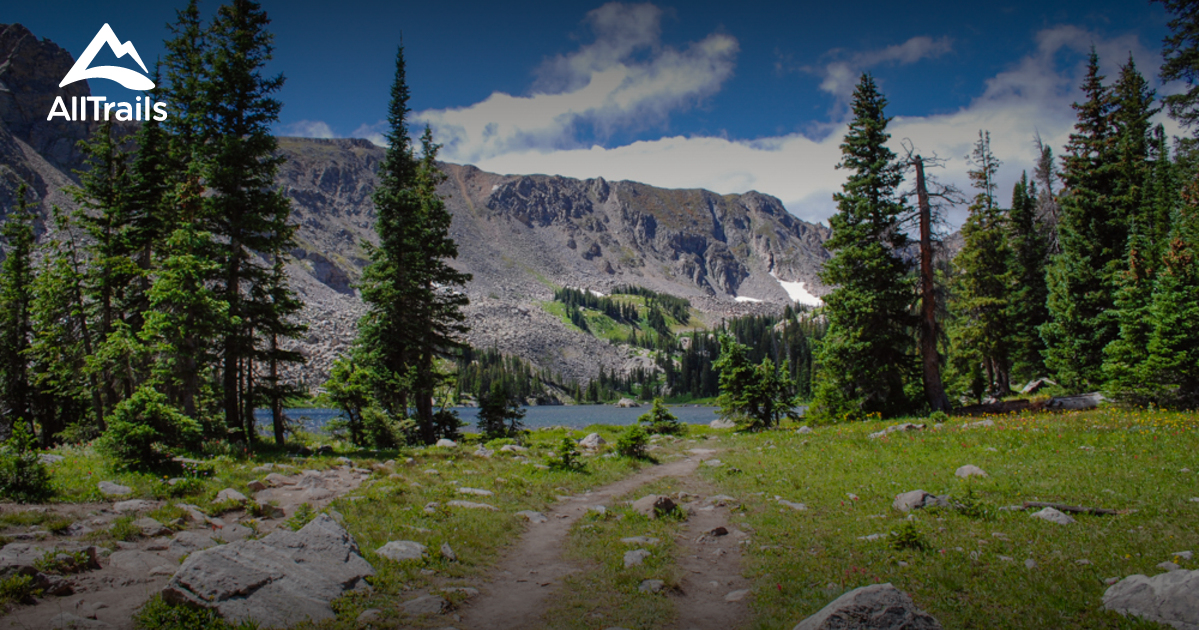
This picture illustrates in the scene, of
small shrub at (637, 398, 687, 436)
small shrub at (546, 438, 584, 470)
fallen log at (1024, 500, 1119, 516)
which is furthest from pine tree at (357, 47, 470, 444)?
fallen log at (1024, 500, 1119, 516)

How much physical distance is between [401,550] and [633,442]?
47.2ft

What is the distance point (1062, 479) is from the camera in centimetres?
1211

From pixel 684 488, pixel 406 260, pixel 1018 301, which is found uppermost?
pixel 406 260

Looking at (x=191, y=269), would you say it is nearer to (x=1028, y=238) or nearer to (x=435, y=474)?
(x=435, y=474)

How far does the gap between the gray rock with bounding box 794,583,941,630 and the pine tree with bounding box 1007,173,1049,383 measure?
45.0 metres

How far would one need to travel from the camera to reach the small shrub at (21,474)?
10.4 metres

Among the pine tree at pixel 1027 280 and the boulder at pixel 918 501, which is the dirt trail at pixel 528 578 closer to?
the boulder at pixel 918 501

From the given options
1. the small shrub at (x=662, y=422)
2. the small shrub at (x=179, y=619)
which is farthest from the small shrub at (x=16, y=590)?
the small shrub at (x=662, y=422)

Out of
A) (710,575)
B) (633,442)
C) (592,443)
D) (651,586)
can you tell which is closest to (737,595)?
(710,575)

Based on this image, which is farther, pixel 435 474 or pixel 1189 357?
pixel 1189 357

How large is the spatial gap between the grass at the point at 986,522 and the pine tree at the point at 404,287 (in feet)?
58.9

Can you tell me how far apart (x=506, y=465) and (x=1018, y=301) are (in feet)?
143

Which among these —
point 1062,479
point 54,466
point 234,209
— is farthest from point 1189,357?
point 234,209

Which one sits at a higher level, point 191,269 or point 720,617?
point 191,269
